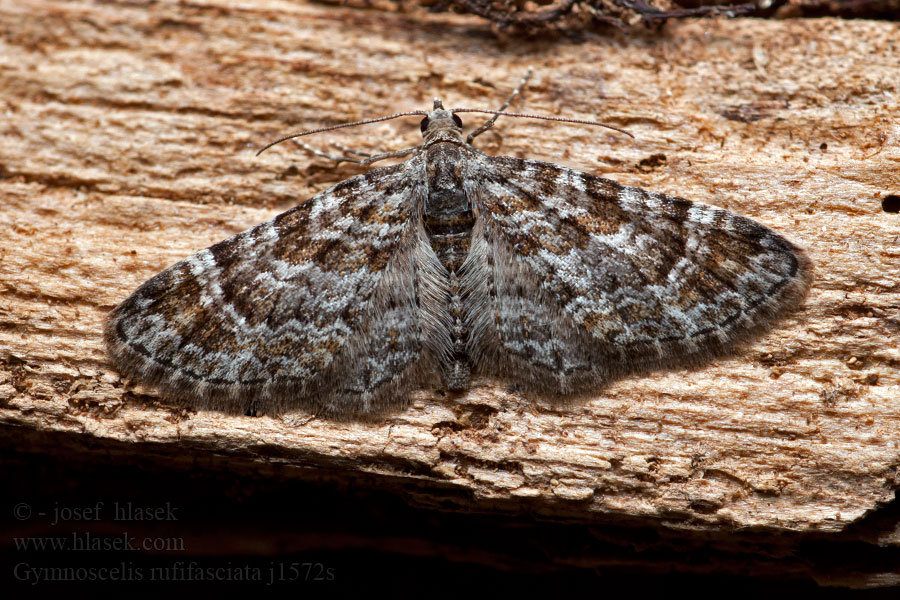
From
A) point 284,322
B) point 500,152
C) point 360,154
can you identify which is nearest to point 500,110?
point 500,152

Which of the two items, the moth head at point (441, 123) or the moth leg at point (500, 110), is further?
the moth leg at point (500, 110)

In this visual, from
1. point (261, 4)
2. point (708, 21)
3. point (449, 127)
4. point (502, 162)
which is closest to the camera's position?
point (502, 162)

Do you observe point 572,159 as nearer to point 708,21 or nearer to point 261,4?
point 708,21

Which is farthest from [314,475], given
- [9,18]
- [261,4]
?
[9,18]
